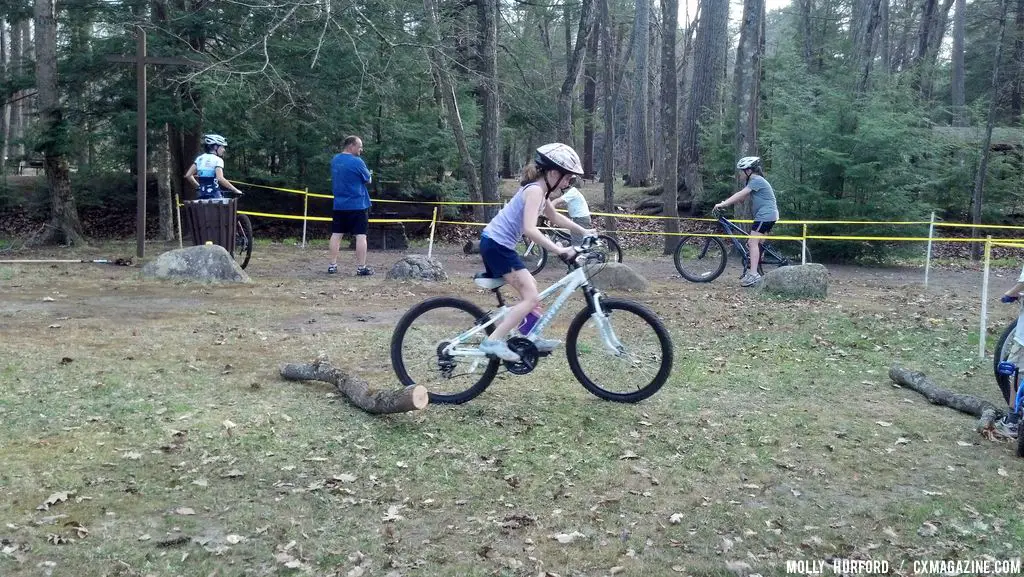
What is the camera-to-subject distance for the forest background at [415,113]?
16.7 meters

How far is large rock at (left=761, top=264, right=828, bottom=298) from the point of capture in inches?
481

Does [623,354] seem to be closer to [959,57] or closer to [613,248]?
[613,248]

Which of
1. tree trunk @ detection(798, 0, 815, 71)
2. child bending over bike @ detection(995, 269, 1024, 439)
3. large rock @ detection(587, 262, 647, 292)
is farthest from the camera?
tree trunk @ detection(798, 0, 815, 71)

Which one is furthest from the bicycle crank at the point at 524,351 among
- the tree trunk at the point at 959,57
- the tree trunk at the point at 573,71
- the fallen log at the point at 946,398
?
the tree trunk at the point at 959,57

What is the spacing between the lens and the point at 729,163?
22359 mm

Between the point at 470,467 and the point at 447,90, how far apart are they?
15091 mm

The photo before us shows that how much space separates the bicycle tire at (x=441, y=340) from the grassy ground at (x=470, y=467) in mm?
123

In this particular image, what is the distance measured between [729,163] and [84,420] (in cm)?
1900

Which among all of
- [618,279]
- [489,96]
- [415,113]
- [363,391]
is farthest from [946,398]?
[415,113]

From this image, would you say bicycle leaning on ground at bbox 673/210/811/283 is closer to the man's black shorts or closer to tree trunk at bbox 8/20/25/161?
the man's black shorts

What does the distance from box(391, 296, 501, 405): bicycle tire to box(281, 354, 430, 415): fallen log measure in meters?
0.27

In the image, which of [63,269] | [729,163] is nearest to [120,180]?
[63,269]

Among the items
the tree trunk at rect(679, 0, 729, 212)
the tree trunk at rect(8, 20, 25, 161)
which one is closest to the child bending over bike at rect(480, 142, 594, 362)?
the tree trunk at rect(8, 20, 25, 161)

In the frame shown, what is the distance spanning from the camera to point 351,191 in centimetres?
1284
